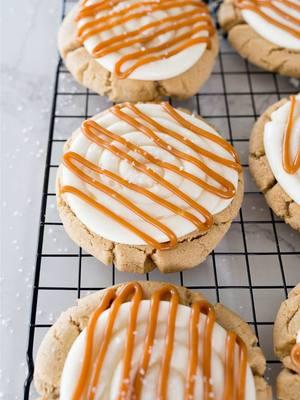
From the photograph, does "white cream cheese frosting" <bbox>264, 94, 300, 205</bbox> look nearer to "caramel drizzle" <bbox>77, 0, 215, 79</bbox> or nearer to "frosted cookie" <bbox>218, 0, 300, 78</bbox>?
"frosted cookie" <bbox>218, 0, 300, 78</bbox>

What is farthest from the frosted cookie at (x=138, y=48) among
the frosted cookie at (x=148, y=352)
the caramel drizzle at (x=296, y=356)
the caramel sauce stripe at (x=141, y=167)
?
the caramel drizzle at (x=296, y=356)

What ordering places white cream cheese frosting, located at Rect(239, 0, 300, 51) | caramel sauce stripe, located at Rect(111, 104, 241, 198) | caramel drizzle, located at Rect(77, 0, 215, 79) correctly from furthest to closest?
white cream cheese frosting, located at Rect(239, 0, 300, 51) → caramel drizzle, located at Rect(77, 0, 215, 79) → caramel sauce stripe, located at Rect(111, 104, 241, 198)

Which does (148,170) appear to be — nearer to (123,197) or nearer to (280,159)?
(123,197)

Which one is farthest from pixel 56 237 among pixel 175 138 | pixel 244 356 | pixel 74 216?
pixel 244 356

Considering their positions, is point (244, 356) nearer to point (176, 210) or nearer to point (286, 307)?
point (286, 307)

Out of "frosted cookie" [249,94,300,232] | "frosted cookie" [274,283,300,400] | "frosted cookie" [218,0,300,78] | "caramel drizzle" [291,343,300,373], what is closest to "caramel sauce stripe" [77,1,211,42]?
"frosted cookie" [218,0,300,78]

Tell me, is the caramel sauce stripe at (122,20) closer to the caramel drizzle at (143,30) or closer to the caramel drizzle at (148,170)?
the caramel drizzle at (143,30)
